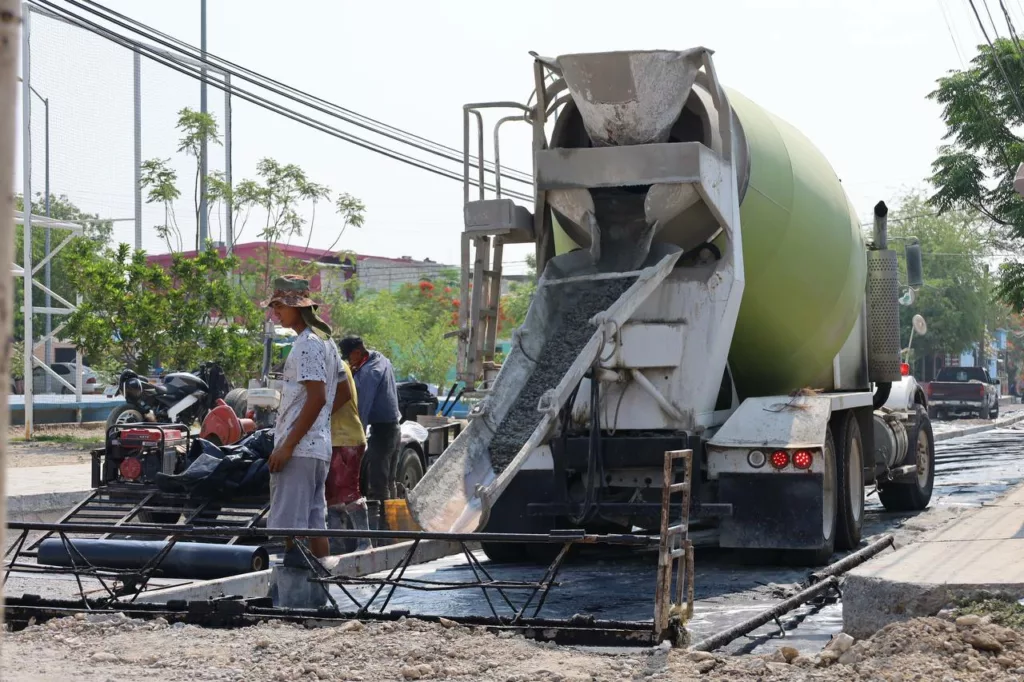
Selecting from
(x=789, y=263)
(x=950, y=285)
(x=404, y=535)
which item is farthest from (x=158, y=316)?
(x=950, y=285)

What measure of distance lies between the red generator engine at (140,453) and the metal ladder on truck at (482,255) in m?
2.52

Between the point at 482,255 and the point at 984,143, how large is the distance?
2081cm

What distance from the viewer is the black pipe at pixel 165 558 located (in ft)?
25.5

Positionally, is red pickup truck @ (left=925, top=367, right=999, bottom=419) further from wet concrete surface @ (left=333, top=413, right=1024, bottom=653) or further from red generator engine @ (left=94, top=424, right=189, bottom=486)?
red generator engine @ (left=94, top=424, right=189, bottom=486)

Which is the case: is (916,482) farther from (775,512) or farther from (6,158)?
(6,158)

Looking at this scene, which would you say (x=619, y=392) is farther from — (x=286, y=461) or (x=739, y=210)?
(x=286, y=461)

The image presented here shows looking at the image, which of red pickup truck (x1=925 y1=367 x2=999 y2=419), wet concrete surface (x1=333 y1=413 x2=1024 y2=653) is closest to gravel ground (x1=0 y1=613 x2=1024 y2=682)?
wet concrete surface (x1=333 y1=413 x2=1024 y2=653)

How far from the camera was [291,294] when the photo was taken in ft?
25.4

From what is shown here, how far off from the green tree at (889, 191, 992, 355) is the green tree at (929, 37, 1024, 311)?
27.8m

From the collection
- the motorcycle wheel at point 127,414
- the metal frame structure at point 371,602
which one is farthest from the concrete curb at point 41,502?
the metal frame structure at point 371,602

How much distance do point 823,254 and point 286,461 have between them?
17.2 feet

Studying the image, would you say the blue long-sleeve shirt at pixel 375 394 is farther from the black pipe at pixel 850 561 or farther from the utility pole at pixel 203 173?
the utility pole at pixel 203 173

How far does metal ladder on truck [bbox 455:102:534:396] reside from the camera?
1020 cm

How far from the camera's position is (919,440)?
47.6 ft
